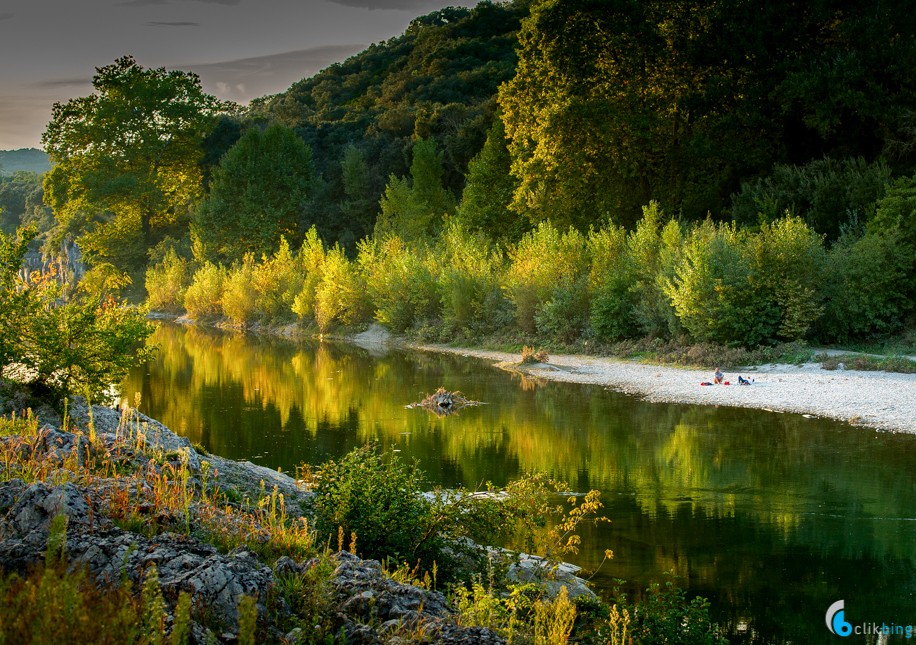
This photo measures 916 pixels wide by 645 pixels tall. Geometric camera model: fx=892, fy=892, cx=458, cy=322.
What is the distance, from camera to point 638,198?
124ft

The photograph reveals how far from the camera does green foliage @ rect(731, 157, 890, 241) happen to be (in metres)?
29.5

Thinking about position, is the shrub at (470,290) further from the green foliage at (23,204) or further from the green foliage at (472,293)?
the green foliage at (23,204)

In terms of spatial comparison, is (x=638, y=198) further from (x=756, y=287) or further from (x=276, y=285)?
(x=276, y=285)

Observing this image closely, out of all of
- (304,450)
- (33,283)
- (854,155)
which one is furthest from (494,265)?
(33,283)

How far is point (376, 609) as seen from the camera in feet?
18.8

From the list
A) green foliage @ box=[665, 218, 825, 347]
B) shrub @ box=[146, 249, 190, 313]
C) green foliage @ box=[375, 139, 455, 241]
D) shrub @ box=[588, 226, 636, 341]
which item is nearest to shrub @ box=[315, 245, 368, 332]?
green foliage @ box=[375, 139, 455, 241]

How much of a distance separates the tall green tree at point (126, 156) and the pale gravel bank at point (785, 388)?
46.5 metres

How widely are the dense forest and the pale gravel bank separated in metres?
2.06

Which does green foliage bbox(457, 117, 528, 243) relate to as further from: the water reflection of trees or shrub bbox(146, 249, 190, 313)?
shrub bbox(146, 249, 190, 313)

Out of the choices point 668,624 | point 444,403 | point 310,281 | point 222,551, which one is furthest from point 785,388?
point 310,281

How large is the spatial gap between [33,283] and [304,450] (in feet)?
18.9

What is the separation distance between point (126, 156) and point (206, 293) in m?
15.5

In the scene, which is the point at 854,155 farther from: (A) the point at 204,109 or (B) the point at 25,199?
(B) the point at 25,199

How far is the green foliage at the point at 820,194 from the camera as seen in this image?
29.5 metres
